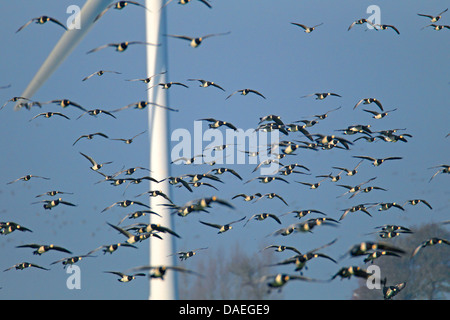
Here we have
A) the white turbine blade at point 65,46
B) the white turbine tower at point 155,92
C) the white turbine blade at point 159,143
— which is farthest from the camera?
the white turbine blade at point 159,143

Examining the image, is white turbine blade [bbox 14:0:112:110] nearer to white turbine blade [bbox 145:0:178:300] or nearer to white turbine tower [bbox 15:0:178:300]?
white turbine tower [bbox 15:0:178:300]

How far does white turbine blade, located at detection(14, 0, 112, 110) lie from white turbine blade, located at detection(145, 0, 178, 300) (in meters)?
2.21

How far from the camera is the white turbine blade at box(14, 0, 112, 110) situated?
24.4 meters

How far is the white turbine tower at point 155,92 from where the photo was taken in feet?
80.4

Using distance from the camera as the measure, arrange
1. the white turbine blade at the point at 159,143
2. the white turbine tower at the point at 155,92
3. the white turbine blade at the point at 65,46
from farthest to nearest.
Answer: the white turbine blade at the point at 159,143 → the white turbine tower at the point at 155,92 → the white turbine blade at the point at 65,46

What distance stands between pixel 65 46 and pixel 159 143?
5745mm

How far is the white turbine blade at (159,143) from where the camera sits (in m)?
24.9

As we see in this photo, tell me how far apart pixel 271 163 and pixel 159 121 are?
5732 millimetres

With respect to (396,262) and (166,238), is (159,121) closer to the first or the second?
(166,238)

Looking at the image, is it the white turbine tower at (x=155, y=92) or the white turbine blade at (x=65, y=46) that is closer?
the white turbine blade at (x=65, y=46)

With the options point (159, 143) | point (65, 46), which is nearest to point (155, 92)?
point (159, 143)

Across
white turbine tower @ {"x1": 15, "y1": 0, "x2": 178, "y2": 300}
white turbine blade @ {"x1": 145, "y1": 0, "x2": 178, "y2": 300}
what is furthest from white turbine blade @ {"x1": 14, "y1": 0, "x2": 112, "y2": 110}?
white turbine blade @ {"x1": 145, "y1": 0, "x2": 178, "y2": 300}

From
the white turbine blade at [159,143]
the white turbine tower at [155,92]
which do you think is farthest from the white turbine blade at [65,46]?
the white turbine blade at [159,143]

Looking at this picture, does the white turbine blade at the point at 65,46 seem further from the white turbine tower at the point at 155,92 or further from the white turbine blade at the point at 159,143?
the white turbine blade at the point at 159,143
